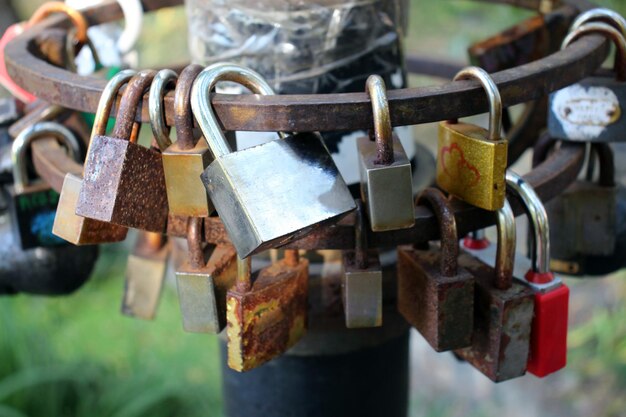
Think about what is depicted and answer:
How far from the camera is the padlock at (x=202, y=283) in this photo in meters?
0.68

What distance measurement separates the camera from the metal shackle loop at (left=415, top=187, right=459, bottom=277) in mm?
671

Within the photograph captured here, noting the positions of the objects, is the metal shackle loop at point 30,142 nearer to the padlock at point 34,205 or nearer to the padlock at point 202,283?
the padlock at point 34,205

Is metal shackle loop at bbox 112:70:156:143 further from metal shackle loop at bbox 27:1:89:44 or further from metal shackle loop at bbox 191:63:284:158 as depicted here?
metal shackle loop at bbox 27:1:89:44

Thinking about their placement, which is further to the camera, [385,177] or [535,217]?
[535,217]

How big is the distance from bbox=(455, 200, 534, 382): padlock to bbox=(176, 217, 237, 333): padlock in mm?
224

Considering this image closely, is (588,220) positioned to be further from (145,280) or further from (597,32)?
(145,280)

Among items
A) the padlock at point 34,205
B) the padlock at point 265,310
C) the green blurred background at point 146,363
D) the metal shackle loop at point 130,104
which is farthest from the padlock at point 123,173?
the green blurred background at point 146,363

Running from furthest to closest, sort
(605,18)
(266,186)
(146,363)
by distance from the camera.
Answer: (146,363)
(605,18)
(266,186)

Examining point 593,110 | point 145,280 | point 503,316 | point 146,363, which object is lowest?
point 146,363

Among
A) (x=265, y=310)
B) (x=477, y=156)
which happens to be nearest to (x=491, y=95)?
(x=477, y=156)

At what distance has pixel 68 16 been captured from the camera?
1003mm

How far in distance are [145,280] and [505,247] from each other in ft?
1.56

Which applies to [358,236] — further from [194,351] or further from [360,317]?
[194,351]

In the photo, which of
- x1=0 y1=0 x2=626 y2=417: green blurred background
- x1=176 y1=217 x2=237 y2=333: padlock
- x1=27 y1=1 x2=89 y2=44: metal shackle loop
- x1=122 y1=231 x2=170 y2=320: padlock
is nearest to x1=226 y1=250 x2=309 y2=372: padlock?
x1=176 y1=217 x2=237 y2=333: padlock
